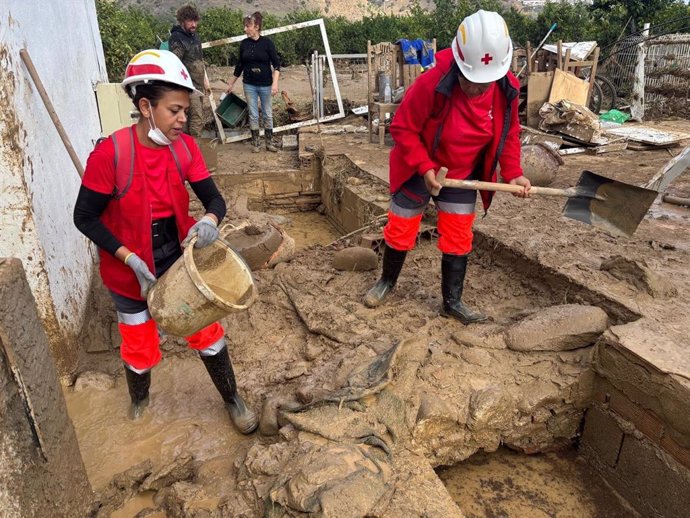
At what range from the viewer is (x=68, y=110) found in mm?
4090

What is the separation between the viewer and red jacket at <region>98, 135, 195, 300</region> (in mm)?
2352

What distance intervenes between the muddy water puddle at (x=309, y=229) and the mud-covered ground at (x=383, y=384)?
2.91m

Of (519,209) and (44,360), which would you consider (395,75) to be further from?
(44,360)

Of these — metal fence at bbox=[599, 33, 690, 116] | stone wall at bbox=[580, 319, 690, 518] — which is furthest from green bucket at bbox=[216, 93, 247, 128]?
stone wall at bbox=[580, 319, 690, 518]

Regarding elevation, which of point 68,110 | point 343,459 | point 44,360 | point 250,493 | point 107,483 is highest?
point 68,110

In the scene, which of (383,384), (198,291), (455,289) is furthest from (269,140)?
(198,291)

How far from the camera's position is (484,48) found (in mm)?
2648

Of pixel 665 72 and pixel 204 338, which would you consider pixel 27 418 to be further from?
pixel 665 72

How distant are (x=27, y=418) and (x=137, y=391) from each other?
1262mm

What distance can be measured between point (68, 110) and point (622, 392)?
439cm

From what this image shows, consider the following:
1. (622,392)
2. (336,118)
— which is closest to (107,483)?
(622,392)

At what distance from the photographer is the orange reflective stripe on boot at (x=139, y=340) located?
2648mm

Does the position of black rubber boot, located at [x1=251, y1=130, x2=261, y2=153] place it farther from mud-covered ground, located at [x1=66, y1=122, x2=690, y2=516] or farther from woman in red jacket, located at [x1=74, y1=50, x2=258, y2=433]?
woman in red jacket, located at [x1=74, y1=50, x2=258, y2=433]

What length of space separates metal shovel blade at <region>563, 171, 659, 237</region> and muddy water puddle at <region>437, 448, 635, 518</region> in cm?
149
